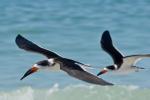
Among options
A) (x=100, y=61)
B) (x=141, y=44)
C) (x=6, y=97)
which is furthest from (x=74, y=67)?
(x=141, y=44)

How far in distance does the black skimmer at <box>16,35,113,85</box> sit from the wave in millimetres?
1844

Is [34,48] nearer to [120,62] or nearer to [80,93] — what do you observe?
[120,62]

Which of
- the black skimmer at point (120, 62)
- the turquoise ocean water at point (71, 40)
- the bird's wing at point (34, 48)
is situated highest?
the bird's wing at point (34, 48)

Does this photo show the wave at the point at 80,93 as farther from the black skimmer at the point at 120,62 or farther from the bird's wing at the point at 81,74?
the bird's wing at the point at 81,74

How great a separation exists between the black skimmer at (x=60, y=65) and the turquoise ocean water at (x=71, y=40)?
6.36 ft

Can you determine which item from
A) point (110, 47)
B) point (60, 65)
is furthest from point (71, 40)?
point (60, 65)

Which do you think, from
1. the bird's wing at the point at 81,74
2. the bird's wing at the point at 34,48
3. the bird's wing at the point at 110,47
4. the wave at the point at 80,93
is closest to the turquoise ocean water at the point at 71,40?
the wave at the point at 80,93

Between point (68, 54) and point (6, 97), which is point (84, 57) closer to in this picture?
point (68, 54)

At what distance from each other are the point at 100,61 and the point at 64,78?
1.00 m

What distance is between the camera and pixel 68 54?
14352mm

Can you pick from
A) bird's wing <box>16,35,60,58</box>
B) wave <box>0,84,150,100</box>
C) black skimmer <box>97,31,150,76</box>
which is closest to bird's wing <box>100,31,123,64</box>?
black skimmer <box>97,31,150,76</box>

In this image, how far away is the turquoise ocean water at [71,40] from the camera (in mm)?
12188

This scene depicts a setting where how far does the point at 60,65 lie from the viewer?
9.30 m

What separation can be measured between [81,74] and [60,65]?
0.61 metres
